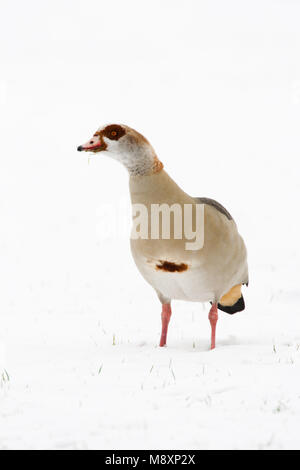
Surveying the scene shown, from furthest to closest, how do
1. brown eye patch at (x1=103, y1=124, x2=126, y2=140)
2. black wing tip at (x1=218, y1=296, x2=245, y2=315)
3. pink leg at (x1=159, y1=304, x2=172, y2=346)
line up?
black wing tip at (x1=218, y1=296, x2=245, y2=315)
pink leg at (x1=159, y1=304, x2=172, y2=346)
brown eye patch at (x1=103, y1=124, x2=126, y2=140)

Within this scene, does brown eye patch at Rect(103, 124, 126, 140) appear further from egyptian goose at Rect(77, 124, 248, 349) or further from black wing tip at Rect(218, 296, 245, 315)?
black wing tip at Rect(218, 296, 245, 315)

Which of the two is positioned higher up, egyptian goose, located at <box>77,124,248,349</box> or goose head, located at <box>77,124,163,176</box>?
goose head, located at <box>77,124,163,176</box>

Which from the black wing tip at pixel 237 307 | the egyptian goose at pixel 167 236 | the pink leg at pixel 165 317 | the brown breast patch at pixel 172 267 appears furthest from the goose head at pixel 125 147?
the black wing tip at pixel 237 307

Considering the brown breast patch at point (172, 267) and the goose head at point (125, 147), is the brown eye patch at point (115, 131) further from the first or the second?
the brown breast patch at point (172, 267)

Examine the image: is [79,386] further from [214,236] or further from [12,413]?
[214,236]

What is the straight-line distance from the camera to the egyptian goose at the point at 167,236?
5.36 metres

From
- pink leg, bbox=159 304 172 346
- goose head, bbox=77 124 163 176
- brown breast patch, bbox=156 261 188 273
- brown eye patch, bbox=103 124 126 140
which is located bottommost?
pink leg, bbox=159 304 172 346

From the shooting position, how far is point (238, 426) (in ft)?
12.4

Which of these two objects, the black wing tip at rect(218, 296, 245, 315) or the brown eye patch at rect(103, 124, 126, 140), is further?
the black wing tip at rect(218, 296, 245, 315)

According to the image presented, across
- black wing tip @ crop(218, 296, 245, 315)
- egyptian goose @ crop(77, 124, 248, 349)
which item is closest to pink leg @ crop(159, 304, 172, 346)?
egyptian goose @ crop(77, 124, 248, 349)

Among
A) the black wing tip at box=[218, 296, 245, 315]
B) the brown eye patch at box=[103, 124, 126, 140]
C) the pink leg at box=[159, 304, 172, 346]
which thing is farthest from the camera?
the black wing tip at box=[218, 296, 245, 315]

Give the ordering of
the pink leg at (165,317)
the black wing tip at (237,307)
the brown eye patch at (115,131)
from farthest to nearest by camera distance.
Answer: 1. the black wing tip at (237,307)
2. the pink leg at (165,317)
3. the brown eye patch at (115,131)

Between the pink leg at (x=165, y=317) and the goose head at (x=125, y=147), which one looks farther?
the pink leg at (x=165, y=317)

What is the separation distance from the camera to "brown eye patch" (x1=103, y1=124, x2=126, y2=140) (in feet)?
17.5
